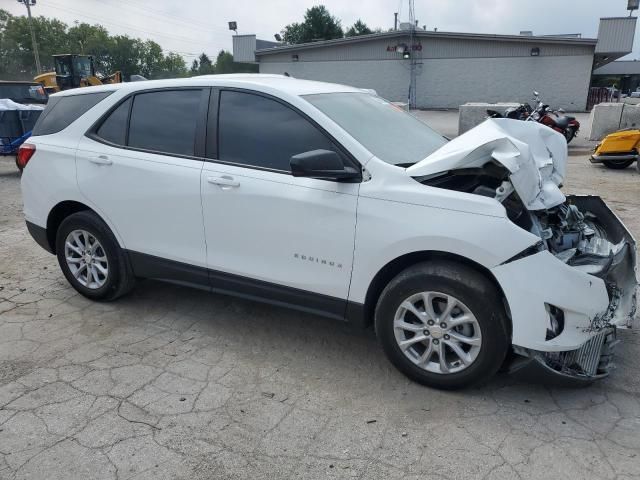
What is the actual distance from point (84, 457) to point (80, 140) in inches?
102

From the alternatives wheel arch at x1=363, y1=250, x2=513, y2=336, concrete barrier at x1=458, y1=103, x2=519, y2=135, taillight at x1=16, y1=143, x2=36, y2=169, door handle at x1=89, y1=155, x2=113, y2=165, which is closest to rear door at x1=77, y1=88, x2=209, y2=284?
door handle at x1=89, y1=155, x2=113, y2=165

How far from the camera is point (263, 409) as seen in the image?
9.68ft

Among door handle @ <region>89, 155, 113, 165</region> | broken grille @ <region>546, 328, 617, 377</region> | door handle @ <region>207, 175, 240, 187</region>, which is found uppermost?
door handle @ <region>89, 155, 113, 165</region>

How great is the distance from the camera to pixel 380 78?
107ft

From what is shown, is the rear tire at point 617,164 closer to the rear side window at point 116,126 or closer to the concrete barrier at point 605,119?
the concrete barrier at point 605,119

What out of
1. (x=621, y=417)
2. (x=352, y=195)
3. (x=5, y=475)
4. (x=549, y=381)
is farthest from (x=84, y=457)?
(x=621, y=417)

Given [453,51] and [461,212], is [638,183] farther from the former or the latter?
[453,51]

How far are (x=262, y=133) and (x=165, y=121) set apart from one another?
86cm

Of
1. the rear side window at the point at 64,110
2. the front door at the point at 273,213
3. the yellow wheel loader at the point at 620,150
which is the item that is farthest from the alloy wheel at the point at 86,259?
the yellow wheel loader at the point at 620,150

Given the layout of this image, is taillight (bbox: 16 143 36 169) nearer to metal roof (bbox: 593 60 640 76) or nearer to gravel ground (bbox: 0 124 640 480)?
gravel ground (bbox: 0 124 640 480)

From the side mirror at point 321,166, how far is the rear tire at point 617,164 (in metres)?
9.07

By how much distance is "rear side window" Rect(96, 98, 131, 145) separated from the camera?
401cm

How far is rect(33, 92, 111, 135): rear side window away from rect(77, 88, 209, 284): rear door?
0.24 m

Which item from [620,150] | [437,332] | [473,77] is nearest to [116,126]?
[437,332]
